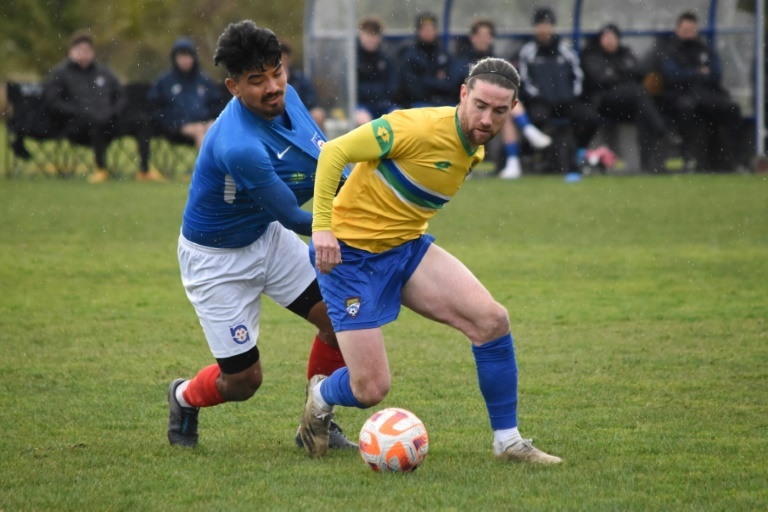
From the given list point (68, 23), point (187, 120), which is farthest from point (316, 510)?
point (68, 23)

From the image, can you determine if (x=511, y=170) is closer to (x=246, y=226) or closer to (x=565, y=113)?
(x=565, y=113)

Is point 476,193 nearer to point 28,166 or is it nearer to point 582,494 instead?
point 28,166

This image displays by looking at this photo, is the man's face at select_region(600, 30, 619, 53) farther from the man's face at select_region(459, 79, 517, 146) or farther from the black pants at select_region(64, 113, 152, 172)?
the man's face at select_region(459, 79, 517, 146)

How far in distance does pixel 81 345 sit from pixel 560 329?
3.26 metres

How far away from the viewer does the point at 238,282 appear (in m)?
5.48

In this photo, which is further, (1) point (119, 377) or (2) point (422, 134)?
(1) point (119, 377)

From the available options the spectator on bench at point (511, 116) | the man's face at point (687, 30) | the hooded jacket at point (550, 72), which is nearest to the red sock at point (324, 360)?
the spectator on bench at point (511, 116)

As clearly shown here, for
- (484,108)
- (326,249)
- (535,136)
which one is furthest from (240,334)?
(535,136)

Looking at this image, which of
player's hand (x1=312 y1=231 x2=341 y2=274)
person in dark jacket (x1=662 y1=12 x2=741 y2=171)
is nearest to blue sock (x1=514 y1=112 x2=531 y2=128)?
person in dark jacket (x1=662 y1=12 x2=741 y2=171)

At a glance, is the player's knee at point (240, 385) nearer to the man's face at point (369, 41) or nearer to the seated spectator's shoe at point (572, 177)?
the seated spectator's shoe at point (572, 177)

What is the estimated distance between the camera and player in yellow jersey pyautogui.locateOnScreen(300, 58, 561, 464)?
5.00 m

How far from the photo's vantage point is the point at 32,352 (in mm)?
7559

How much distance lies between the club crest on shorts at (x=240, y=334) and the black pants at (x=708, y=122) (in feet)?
42.9

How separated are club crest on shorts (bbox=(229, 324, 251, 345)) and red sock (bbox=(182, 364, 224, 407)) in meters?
0.22
